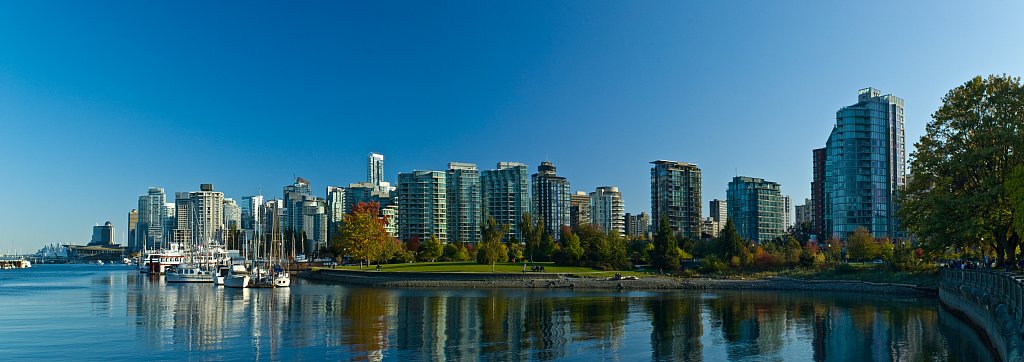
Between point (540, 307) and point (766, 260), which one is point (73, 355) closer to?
point (540, 307)

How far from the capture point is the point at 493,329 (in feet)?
152

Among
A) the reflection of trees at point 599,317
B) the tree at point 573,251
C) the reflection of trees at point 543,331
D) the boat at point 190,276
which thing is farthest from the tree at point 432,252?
the reflection of trees at point 543,331

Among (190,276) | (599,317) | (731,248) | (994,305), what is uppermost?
(994,305)

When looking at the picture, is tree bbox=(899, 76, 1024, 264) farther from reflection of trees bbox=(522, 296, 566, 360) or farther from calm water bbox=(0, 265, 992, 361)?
reflection of trees bbox=(522, 296, 566, 360)

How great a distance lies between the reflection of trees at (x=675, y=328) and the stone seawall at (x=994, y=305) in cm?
1215

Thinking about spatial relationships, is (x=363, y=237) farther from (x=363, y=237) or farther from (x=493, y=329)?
(x=493, y=329)

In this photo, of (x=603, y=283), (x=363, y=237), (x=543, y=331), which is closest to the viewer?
(x=543, y=331)

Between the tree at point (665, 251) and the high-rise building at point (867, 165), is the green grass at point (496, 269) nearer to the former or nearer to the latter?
the tree at point (665, 251)

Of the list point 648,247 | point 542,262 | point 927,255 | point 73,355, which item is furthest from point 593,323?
point 542,262

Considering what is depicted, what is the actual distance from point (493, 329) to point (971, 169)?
32.8 meters

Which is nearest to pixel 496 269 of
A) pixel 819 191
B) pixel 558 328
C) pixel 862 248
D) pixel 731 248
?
pixel 731 248

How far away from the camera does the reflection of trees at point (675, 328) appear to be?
36.8 m

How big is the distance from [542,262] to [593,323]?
7194cm

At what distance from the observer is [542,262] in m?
122
